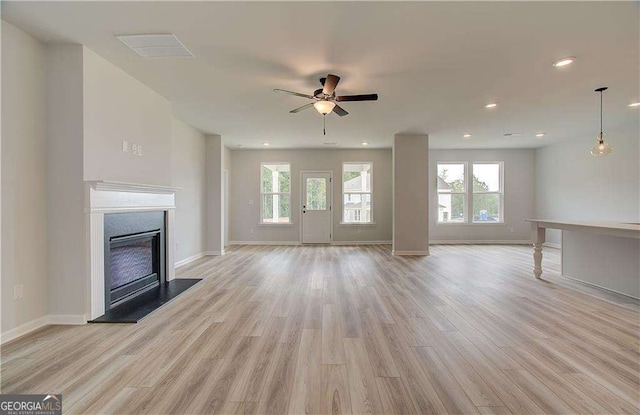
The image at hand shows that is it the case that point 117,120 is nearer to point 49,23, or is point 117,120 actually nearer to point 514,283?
point 49,23

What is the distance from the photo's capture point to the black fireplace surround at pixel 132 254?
3133 mm

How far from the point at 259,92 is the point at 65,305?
3.21 meters

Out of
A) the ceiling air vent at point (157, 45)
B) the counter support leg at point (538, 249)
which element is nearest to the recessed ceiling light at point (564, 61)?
the counter support leg at point (538, 249)

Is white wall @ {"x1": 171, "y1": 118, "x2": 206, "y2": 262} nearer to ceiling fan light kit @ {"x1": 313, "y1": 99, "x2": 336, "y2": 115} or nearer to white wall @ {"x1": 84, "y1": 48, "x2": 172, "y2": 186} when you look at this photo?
white wall @ {"x1": 84, "y1": 48, "x2": 172, "y2": 186}

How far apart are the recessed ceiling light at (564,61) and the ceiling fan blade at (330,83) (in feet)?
7.67

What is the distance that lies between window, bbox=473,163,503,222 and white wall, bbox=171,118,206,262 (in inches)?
288

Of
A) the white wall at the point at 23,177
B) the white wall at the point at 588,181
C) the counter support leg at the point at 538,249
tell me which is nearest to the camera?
the white wall at the point at 23,177

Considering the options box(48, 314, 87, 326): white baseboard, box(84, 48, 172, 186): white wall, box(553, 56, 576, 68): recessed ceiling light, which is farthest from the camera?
box(553, 56, 576, 68): recessed ceiling light

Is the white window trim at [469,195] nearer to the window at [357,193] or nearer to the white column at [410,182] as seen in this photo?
the window at [357,193]

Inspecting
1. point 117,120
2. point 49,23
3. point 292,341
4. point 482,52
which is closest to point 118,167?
point 117,120

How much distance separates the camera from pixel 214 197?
643 centimetres

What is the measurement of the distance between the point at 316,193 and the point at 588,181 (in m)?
6.45

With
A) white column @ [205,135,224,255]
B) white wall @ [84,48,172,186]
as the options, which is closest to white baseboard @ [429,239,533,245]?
white column @ [205,135,224,255]
